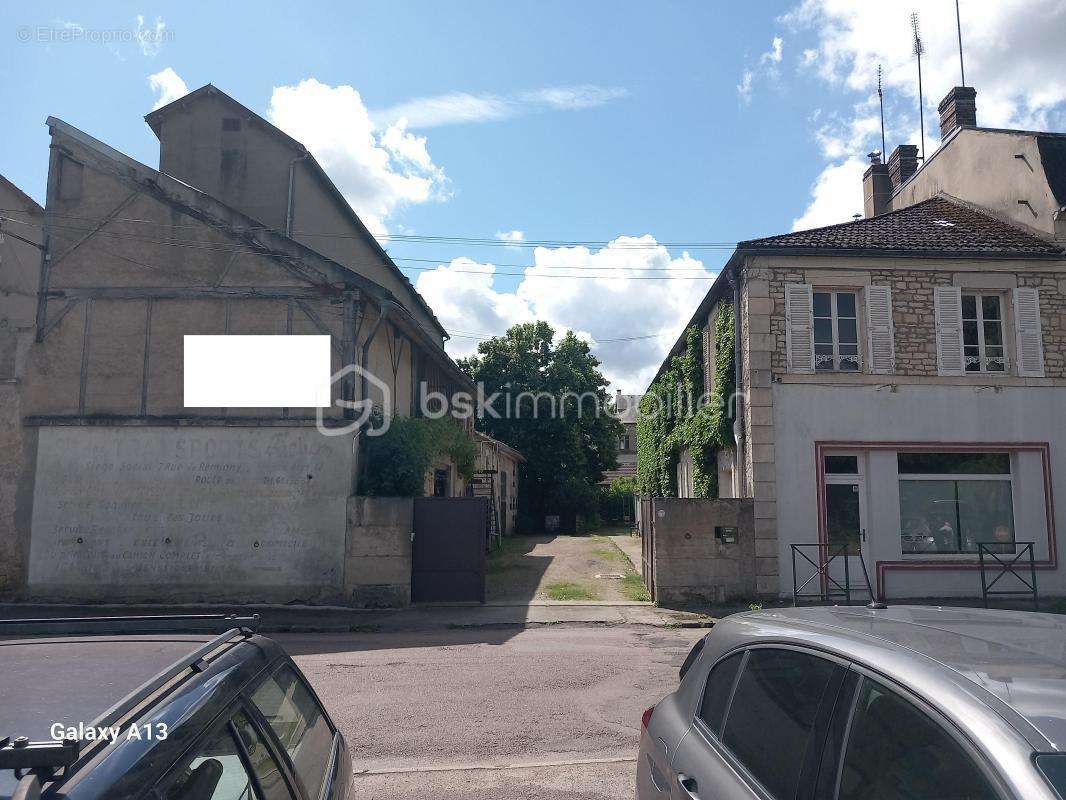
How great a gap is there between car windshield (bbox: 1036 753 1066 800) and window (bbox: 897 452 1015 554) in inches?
546

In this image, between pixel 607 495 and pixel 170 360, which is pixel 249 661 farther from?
pixel 607 495

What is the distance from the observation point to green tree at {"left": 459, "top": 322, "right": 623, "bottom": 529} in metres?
35.7

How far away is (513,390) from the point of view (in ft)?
125

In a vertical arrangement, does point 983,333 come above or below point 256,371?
above

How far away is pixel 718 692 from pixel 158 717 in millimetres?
2080

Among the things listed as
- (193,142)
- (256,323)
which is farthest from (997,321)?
(193,142)

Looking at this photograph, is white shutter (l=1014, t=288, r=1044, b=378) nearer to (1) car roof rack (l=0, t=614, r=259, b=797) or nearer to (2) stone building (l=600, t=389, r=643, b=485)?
(1) car roof rack (l=0, t=614, r=259, b=797)

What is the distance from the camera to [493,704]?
7125mm

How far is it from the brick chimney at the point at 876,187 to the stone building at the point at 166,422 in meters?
14.7

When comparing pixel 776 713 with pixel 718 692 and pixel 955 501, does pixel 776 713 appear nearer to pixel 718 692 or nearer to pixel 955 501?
pixel 718 692

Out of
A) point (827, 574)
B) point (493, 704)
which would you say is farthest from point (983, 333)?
point (493, 704)

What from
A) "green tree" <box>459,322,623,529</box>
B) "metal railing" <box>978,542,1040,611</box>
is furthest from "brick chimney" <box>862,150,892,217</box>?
"green tree" <box>459,322,623,529</box>

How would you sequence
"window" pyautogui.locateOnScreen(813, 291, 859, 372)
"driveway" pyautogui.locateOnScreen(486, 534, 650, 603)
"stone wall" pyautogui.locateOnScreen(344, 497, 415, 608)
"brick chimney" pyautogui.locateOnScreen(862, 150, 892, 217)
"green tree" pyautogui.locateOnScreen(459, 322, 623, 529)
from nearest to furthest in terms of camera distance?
1. "stone wall" pyautogui.locateOnScreen(344, 497, 415, 608)
2. "window" pyautogui.locateOnScreen(813, 291, 859, 372)
3. "driveway" pyautogui.locateOnScreen(486, 534, 650, 603)
4. "brick chimney" pyautogui.locateOnScreen(862, 150, 892, 217)
5. "green tree" pyautogui.locateOnScreen(459, 322, 623, 529)

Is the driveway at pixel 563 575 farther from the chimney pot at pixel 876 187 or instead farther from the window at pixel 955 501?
the chimney pot at pixel 876 187
